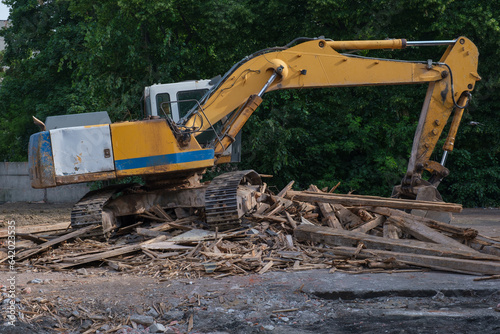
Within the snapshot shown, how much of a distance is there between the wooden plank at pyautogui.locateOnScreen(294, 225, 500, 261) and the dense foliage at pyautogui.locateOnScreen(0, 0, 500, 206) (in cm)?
830

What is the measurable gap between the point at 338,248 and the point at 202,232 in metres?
2.11

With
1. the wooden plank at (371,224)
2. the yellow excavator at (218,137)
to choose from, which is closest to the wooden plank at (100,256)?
the yellow excavator at (218,137)

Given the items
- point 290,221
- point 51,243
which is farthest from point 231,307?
point 51,243

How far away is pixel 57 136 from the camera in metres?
8.93

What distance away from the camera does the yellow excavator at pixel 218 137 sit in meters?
8.99

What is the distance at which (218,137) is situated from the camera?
9.94 meters

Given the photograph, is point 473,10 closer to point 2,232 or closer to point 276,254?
point 276,254

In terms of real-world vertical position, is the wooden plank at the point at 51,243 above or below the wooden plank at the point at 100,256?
above

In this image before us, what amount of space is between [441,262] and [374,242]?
1.03 metres

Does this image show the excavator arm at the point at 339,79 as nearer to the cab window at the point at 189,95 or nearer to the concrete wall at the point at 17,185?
the cab window at the point at 189,95

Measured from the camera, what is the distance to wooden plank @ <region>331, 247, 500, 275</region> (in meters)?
6.94

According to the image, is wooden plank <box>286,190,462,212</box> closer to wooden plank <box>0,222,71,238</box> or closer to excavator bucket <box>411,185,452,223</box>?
excavator bucket <box>411,185,452,223</box>

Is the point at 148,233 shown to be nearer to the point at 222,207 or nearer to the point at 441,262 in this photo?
the point at 222,207

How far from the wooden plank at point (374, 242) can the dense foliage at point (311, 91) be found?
8.30 m
